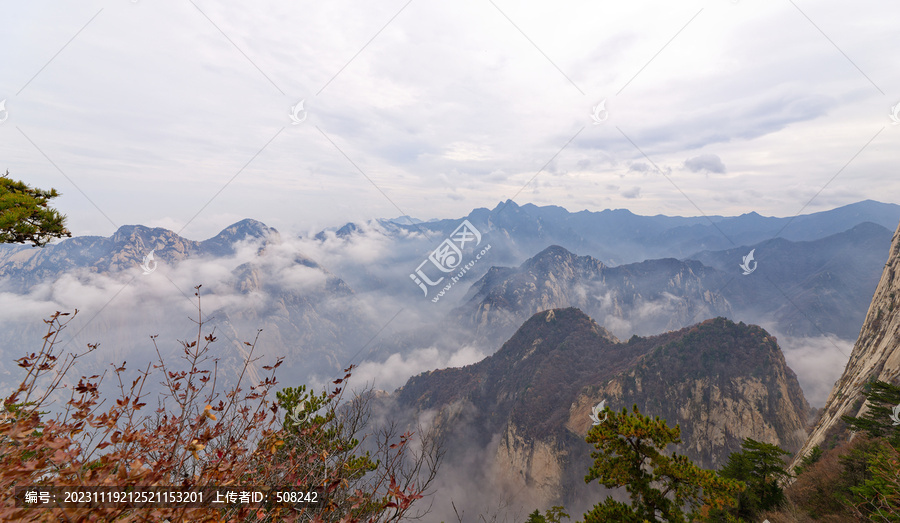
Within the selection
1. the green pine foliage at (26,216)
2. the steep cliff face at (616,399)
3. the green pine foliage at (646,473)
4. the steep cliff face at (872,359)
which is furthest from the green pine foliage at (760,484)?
the steep cliff face at (616,399)

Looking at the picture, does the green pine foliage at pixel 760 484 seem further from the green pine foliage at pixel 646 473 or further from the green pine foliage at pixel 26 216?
the green pine foliage at pixel 26 216

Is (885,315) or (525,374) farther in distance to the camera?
(525,374)

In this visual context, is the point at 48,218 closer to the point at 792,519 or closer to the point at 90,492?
the point at 90,492

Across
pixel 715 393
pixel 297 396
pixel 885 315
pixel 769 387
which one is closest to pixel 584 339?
pixel 715 393

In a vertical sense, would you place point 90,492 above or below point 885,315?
above

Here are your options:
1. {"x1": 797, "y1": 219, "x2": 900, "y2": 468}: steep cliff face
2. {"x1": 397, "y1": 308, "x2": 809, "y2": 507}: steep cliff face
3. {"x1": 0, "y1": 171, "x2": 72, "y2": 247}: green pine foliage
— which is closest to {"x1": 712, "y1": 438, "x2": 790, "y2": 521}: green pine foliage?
{"x1": 797, "y1": 219, "x2": 900, "y2": 468}: steep cliff face
